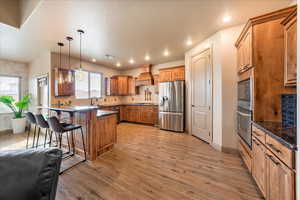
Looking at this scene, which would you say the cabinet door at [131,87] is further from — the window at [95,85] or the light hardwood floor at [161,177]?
the light hardwood floor at [161,177]

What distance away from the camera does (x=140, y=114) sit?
5.76m

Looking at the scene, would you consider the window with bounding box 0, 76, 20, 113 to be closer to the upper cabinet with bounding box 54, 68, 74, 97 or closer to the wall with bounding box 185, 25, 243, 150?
the upper cabinet with bounding box 54, 68, 74, 97

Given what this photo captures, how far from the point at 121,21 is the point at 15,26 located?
227 cm

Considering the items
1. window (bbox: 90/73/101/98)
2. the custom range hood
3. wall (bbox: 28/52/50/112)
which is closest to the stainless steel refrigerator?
the custom range hood

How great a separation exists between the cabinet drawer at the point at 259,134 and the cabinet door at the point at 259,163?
0.06m

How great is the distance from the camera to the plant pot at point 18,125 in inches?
173

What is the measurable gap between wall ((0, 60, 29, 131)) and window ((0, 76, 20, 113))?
0.14m

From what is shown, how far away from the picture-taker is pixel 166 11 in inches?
86.2

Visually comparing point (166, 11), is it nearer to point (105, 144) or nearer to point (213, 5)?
point (213, 5)

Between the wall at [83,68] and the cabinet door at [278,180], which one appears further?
the wall at [83,68]

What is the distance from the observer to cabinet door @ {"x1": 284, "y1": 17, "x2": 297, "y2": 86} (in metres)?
1.47

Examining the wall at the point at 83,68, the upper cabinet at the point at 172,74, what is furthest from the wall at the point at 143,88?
the upper cabinet at the point at 172,74

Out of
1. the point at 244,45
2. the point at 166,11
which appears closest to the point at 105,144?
the point at 166,11

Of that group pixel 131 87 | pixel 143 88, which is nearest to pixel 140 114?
pixel 143 88
